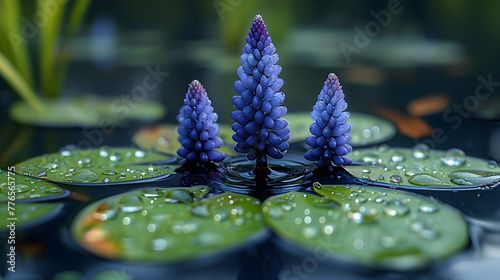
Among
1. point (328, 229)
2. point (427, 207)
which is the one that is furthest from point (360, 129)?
point (328, 229)

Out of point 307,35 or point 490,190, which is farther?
point 307,35

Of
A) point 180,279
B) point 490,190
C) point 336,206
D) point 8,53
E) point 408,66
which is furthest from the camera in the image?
point 408,66

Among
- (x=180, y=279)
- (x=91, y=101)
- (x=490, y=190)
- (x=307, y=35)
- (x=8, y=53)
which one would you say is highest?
(x=307, y=35)

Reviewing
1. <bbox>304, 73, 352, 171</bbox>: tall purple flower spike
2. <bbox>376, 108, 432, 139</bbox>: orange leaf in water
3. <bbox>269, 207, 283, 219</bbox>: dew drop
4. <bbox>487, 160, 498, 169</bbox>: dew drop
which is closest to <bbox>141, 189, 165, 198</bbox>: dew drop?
<bbox>269, 207, 283, 219</bbox>: dew drop

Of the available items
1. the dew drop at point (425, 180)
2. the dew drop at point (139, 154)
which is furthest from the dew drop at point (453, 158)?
the dew drop at point (139, 154)

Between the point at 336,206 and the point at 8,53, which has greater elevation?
the point at 8,53

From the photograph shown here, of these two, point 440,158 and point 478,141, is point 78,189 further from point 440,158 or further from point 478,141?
point 478,141

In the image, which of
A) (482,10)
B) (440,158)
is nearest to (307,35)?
(482,10)

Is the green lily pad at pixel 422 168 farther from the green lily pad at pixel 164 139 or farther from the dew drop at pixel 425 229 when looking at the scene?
the green lily pad at pixel 164 139
